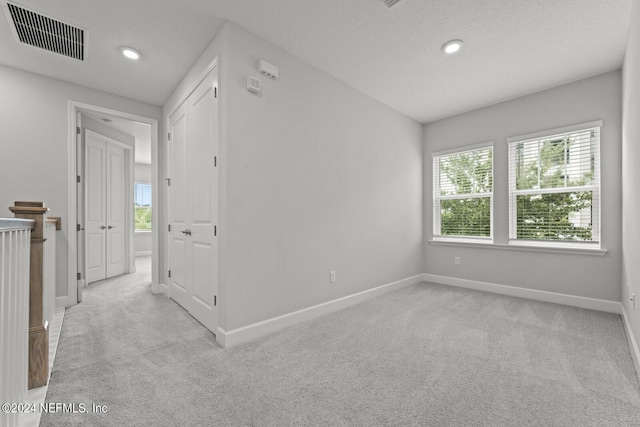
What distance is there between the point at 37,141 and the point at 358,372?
13.6ft

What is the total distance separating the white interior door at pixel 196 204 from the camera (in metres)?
2.57

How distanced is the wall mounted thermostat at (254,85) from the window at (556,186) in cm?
344

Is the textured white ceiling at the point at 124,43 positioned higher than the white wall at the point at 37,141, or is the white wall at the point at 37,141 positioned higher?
the textured white ceiling at the point at 124,43

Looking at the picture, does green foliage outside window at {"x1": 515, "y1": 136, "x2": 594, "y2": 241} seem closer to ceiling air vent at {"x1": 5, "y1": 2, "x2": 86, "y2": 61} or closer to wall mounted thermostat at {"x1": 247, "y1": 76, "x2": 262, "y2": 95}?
wall mounted thermostat at {"x1": 247, "y1": 76, "x2": 262, "y2": 95}

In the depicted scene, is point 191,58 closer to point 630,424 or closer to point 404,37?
point 404,37

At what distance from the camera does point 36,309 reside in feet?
5.73

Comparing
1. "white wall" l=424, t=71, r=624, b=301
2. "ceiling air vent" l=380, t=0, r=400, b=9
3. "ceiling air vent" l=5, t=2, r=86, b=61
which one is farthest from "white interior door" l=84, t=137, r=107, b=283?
"white wall" l=424, t=71, r=624, b=301

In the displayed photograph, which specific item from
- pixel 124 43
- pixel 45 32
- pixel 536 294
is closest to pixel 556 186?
pixel 536 294

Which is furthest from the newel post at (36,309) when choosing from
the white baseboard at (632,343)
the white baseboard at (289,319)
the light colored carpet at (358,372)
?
the white baseboard at (632,343)

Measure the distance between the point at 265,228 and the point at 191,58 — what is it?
6.41 ft

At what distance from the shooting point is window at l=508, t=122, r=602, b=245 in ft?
10.9

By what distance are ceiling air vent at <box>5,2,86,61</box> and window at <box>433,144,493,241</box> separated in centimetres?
473

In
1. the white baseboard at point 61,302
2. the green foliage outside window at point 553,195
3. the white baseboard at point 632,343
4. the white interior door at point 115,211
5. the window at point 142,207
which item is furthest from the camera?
the window at point 142,207

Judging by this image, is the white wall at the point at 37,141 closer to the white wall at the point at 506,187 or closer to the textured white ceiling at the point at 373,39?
the textured white ceiling at the point at 373,39
